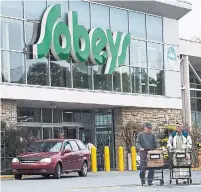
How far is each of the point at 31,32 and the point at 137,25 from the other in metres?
7.86

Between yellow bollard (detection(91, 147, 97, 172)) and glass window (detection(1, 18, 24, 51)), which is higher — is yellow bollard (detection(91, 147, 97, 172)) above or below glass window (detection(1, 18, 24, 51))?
below

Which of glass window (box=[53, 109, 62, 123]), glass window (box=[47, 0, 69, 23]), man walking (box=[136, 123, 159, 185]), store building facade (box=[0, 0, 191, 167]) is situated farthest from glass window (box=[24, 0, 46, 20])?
man walking (box=[136, 123, 159, 185])

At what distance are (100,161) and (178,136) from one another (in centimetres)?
1477

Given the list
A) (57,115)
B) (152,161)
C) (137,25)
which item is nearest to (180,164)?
(152,161)

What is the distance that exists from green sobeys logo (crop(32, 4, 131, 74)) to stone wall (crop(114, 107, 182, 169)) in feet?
9.23

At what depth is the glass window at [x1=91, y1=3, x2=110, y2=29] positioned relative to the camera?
3167cm

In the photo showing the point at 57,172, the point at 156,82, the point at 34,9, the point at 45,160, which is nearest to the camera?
the point at 45,160

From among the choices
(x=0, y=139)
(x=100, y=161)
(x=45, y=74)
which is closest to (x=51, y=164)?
(x=0, y=139)

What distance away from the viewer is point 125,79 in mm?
33281

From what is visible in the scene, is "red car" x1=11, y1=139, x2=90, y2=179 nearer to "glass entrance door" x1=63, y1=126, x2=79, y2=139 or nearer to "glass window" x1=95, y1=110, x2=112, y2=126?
"glass entrance door" x1=63, y1=126, x2=79, y2=139

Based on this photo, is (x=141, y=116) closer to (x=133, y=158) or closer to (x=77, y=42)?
(x=133, y=158)

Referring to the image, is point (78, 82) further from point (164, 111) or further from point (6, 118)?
point (164, 111)

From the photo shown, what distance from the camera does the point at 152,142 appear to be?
1822cm

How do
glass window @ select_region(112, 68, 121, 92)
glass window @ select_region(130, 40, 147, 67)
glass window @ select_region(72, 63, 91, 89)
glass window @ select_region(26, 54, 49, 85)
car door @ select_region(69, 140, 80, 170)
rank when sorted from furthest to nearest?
glass window @ select_region(130, 40, 147, 67) < glass window @ select_region(112, 68, 121, 92) < glass window @ select_region(72, 63, 91, 89) < glass window @ select_region(26, 54, 49, 85) < car door @ select_region(69, 140, 80, 170)
